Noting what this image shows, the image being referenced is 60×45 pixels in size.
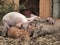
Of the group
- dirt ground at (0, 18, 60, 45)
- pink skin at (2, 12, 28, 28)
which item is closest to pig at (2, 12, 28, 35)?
pink skin at (2, 12, 28, 28)

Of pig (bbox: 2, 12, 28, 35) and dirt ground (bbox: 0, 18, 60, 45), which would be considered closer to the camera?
dirt ground (bbox: 0, 18, 60, 45)

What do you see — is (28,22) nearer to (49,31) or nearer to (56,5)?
(49,31)

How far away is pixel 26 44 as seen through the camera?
5.50 m

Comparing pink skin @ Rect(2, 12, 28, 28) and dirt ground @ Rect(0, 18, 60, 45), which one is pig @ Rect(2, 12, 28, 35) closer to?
pink skin @ Rect(2, 12, 28, 28)

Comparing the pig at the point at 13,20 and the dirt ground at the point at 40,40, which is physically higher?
the pig at the point at 13,20

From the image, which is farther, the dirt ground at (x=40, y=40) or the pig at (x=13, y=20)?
the pig at (x=13, y=20)

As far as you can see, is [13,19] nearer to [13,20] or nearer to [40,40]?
[13,20]

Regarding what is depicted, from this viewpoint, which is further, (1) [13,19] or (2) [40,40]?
(1) [13,19]

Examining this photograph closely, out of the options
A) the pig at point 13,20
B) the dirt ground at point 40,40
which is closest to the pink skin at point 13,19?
the pig at point 13,20

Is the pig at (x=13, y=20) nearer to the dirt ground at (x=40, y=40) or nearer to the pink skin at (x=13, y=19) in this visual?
the pink skin at (x=13, y=19)

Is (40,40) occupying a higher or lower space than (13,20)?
lower

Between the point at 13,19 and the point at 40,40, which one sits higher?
A: the point at 13,19

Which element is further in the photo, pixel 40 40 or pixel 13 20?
pixel 13 20

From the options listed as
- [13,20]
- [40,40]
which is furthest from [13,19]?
[40,40]
